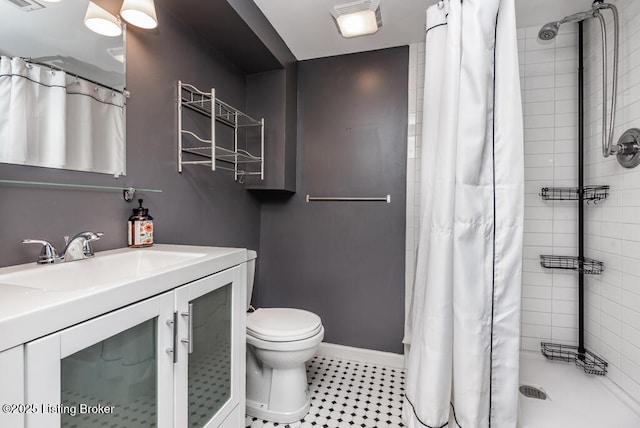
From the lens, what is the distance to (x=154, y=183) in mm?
1457

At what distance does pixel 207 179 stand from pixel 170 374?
3.85ft

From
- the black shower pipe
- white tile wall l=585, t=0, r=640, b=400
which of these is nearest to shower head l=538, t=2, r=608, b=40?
white tile wall l=585, t=0, r=640, b=400

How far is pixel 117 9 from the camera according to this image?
1289mm

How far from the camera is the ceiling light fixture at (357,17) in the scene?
156 centimetres

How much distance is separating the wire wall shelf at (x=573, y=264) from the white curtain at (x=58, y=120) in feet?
7.79

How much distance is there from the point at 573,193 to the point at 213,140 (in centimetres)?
208

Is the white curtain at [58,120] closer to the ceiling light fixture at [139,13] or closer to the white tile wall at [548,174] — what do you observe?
the ceiling light fixture at [139,13]

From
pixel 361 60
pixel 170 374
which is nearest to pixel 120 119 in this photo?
pixel 170 374

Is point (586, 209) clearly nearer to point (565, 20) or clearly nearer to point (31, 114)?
point (565, 20)

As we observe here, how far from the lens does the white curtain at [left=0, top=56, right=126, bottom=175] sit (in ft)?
3.11

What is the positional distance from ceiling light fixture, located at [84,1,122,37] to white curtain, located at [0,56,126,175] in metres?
0.23

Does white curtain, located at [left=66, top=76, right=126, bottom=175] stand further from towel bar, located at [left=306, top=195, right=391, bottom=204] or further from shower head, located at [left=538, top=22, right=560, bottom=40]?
shower head, located at [left=538, top=22, right=560, bottom=40]

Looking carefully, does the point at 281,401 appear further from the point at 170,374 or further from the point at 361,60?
the point at 361,60

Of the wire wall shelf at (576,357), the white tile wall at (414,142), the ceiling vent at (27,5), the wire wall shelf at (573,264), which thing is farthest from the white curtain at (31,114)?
the wire wall shelf at (576,357)
